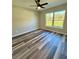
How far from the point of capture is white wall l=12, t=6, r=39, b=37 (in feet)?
20.2

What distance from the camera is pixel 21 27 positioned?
7102mm

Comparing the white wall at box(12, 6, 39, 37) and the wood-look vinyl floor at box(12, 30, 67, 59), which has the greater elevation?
the white wall at box(12, 6, 39, 37)

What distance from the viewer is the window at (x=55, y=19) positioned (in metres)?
7.72

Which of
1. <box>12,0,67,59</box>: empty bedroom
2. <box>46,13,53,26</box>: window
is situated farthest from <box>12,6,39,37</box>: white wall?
<box>46,13,53,26</box>: window

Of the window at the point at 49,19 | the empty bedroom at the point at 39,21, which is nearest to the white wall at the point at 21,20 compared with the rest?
the empty bedroom at the point at 39,21

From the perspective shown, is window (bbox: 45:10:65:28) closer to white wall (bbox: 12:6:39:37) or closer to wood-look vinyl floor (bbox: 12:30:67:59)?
white wall (bbox: 12:6:39:37)

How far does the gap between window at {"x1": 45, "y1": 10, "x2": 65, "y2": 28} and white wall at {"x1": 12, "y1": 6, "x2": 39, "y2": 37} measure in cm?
168

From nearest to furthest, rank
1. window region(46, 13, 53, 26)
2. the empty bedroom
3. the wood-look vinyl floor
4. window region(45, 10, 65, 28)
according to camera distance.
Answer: the wood-look vinyl floor → the empty bedroom → window region(45, 10, 65, 28) → window region(46, 13, 53, 26)

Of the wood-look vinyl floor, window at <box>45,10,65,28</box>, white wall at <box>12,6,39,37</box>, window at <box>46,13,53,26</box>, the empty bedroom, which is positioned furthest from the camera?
window at <box>46,13,53,26</box>

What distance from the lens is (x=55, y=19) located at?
864 cm

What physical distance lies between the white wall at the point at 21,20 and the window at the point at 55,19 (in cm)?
168
